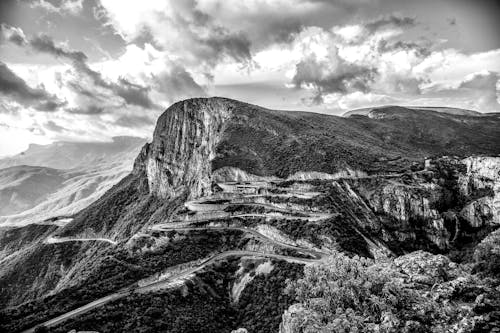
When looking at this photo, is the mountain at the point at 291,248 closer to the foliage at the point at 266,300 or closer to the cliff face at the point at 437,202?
the foliage at the point at 266,300

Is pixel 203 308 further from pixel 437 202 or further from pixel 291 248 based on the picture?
pixel 437 202

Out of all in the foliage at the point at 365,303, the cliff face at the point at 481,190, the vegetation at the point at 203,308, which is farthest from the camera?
the cliff face at the point at 481,190

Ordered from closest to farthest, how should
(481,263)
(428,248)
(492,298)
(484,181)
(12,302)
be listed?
(492,298) → (481,263) → (428,248) → (484,181) → (12,302)

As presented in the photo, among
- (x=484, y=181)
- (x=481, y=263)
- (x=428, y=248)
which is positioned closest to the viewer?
(x=481, y=263)

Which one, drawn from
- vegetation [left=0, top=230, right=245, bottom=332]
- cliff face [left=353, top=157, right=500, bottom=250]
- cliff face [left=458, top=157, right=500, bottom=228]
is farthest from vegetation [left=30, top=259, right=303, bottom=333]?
cliff face [left=458, top=157, right=500, bottom=228]

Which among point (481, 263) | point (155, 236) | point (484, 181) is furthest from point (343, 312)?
point (484, 181)

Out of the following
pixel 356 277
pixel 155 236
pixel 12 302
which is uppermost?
pixel 356 277

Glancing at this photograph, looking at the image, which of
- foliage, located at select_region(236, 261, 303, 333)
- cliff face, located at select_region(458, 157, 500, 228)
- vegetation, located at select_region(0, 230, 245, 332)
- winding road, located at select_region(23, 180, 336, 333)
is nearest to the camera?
foliage, located at select_region(236, 261, 303, 333)

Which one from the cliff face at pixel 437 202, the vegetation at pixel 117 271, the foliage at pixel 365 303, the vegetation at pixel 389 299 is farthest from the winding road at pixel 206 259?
the foliage at pixel 365 303

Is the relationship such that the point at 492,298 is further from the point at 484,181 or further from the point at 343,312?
the point at 484,181

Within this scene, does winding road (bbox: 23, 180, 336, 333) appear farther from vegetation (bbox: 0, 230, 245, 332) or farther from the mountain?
vegetation (bbox: 0, 230, 245, 332)

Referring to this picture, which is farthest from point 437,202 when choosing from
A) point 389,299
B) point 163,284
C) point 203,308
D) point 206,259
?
point 389,299
